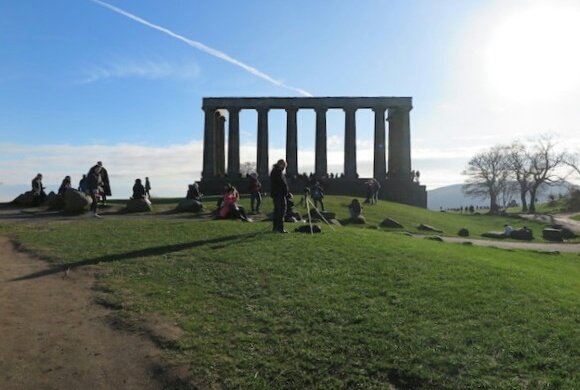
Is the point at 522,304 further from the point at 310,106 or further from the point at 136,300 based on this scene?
the point at 310,106

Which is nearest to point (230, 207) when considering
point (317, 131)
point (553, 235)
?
point (553, 235)

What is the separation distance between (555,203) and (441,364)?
3399 inches

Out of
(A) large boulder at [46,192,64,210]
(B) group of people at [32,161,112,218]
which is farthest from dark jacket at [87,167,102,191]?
(A) large boulder at [46,192,64,210]

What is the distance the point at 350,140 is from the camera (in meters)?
64.6

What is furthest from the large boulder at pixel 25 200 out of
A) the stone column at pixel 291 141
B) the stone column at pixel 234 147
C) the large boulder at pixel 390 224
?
the stone column at pixel 291 141

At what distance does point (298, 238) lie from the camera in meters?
16.3

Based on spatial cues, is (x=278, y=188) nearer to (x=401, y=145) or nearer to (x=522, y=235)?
(x=522, y=235)

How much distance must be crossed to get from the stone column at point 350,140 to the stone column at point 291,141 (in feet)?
21.1

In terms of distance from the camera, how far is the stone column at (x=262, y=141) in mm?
64812

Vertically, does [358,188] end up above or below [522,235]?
above

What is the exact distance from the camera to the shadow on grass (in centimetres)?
1267

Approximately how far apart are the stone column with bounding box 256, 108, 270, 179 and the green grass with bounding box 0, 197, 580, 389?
163 ft

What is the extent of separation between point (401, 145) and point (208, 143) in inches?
992

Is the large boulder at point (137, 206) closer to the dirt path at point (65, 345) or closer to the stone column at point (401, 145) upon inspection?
the dirt path at point (65, 345)
